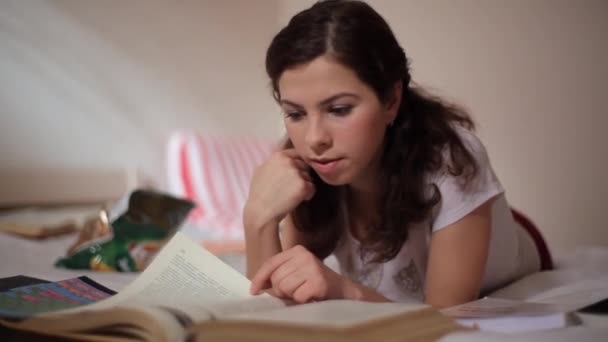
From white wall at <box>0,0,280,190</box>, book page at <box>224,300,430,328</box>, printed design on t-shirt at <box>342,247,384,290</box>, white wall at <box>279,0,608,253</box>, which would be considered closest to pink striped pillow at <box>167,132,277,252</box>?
white wall at <box>0,0,280,190</box>

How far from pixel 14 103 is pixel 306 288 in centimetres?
193

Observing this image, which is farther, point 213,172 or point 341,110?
point 213,172

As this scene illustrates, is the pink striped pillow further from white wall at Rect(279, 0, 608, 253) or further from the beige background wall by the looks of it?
white wall at Rect(279, 0, 608, 253)

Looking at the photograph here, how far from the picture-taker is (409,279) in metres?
1.00

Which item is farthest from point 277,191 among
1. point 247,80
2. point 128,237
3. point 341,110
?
point 247,80

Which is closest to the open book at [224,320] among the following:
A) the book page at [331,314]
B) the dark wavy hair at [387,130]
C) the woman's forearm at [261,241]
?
the book page at [331,314]

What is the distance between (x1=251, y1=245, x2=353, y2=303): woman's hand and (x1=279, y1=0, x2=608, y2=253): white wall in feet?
2.99

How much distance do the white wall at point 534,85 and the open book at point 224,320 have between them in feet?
3.29

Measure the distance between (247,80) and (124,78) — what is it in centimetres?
59

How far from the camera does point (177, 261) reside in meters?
0.80

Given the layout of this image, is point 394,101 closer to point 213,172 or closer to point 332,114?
point 332,114

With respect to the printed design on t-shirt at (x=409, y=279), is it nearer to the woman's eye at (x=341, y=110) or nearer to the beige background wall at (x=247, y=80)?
the woman's eye at (x=341, y=110)

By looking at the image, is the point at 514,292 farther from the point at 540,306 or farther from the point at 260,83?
the point at 260,83

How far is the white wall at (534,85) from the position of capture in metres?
→ 1.59
